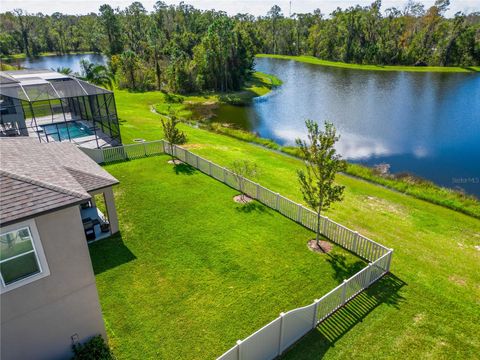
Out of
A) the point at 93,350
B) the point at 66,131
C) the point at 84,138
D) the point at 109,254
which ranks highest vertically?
the point at 66,131

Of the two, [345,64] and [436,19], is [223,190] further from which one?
[436,19]

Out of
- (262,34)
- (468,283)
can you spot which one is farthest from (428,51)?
(468,283)

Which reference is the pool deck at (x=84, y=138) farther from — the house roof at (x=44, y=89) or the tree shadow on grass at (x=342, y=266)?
the tree shadow on grass at (x=342, y=266)

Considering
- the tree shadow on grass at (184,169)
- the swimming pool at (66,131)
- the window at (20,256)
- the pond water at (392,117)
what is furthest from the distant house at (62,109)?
the window at (20,256)

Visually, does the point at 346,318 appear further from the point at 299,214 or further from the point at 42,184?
the point at 42,184

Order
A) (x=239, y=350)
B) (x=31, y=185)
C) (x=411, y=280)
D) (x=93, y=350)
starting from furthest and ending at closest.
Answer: (x=411, y=280) → (x=93, y=350) → (x=239, y=350) → (x=31, y=185)

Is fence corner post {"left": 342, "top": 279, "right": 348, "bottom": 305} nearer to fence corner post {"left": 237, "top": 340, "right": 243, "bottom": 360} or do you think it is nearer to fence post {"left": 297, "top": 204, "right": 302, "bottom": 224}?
fence corner post {"left": 237, "top": 340, "right": 243, "bottom": 360}

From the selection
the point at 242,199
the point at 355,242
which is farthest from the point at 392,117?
the point at 355,242
